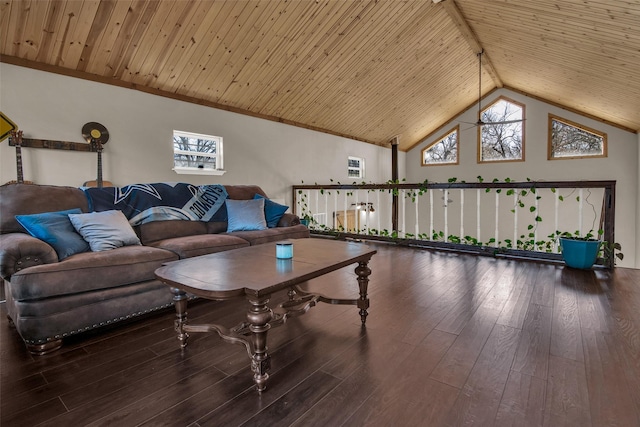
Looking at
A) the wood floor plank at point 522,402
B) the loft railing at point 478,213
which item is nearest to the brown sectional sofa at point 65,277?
the wood floor plank at point 522,402

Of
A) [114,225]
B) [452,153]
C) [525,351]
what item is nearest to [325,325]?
[525,351]

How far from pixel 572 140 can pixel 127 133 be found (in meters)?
9.02

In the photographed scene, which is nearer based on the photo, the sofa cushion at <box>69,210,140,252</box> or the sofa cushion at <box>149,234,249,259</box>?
the sofa cushion at <box>69,210,140,252</box>

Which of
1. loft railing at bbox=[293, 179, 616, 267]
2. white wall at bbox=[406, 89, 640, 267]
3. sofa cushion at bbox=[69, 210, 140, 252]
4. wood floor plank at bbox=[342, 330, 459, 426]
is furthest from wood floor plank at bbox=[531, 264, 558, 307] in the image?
white wall at bbox=[406, 89, 640, 267]

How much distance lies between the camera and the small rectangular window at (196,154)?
181 inches

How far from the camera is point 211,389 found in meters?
1.47

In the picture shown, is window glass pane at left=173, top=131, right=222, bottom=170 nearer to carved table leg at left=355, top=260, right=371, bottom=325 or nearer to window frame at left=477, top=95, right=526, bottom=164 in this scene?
carved table leg at left=355, top=260, right=371, bottom=325

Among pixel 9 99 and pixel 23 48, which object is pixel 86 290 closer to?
pixel 9 99

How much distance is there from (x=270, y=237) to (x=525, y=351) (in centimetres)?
243

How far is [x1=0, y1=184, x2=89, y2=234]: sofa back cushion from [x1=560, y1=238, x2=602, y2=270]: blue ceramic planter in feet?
15.7

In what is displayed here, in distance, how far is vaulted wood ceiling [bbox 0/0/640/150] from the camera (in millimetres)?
3184

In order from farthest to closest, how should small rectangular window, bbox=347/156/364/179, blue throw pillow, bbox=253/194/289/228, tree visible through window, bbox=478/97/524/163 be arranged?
1. tree visible through window, bbox=478/97/524/163
2. small rectangular window, bbox=347/156/364/179
3. blue throw pillow, bbox=253/194/289/228

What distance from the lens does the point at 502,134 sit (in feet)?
27.4

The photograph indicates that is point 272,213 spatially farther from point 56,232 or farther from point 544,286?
point 544,286
